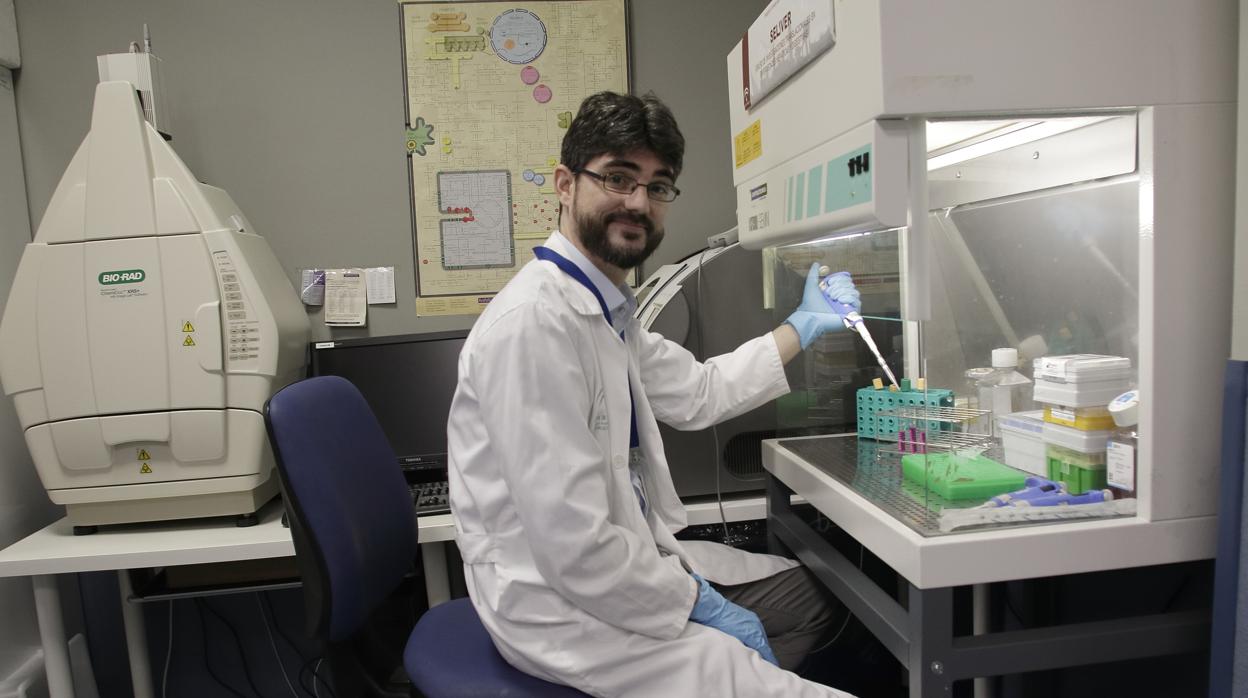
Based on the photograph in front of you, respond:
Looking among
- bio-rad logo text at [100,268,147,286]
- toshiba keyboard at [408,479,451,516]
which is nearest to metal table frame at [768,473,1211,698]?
toshiba keyboard at [408,479,451,516]

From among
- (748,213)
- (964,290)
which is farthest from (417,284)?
(964,290)

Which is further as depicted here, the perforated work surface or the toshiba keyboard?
the toshiba keyboard

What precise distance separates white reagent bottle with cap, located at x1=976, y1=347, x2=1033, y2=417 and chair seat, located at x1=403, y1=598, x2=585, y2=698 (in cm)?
94

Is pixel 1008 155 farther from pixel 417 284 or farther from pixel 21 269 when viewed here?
pixel 21 269

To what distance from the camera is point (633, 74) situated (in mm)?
2145

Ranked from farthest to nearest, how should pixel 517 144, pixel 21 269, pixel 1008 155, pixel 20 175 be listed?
pixel 517 144, pixel 20 175, pixel 21 269, pixel 1008 155

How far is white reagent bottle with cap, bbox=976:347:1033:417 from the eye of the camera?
1333 mm

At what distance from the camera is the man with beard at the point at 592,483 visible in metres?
1.06

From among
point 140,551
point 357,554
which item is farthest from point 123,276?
point 357,554

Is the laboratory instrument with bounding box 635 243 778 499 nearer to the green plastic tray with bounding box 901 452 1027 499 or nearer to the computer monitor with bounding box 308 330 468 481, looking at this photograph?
the green plastic tray with bounding box 901 452 1027 499

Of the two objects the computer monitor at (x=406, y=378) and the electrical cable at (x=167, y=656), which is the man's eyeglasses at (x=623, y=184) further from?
the electrical cable at (x=167, y=656)

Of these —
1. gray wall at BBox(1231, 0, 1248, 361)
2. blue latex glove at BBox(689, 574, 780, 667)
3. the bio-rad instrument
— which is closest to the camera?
gray wall at BBox(1231, 0, 1248, 361)

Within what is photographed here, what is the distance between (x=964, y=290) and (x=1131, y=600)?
2.20ft

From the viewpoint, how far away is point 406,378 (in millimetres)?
1930
